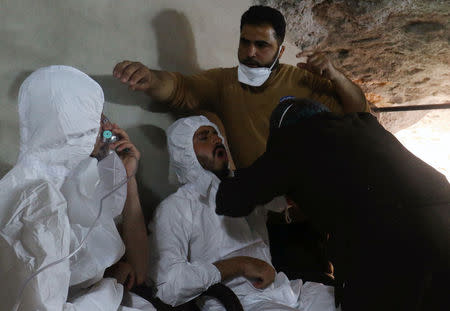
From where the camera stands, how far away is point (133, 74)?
2.06 metres

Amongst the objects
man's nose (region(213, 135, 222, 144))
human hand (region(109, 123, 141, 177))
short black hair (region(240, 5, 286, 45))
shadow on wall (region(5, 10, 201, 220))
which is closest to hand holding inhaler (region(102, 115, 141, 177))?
human hand (region(109, 123, 141, 177))

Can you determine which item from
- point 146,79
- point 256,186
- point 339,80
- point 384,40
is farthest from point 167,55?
point 384,40

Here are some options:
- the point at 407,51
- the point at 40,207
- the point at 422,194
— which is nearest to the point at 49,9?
the point at 40,207

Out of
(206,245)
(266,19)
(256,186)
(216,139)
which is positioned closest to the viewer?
→ (256,186)

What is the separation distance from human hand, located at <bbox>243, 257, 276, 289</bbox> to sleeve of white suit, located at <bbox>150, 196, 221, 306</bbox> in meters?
0.15

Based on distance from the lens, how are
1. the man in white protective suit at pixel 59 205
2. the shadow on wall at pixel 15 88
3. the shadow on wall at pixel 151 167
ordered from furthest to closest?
the shadow on wall at pixel 151 167 < the shadow on wall at pixel 15 88 < the man in white protective suit at pixel 59 205

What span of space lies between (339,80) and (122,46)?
43.3 inches

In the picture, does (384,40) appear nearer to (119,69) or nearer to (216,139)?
(216,139)

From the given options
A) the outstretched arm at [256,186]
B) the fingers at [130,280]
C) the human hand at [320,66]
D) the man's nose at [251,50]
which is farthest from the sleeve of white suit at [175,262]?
the human hand at [320,66]

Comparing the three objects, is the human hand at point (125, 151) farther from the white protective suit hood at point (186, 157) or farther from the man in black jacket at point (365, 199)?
the man in black jacket at point (365, 199)

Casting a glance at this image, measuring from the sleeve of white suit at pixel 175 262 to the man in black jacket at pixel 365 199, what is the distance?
0.34 meters

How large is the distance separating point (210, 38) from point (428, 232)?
1.94m

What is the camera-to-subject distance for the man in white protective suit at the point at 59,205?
3.91 feet

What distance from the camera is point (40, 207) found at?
1.27 metres
